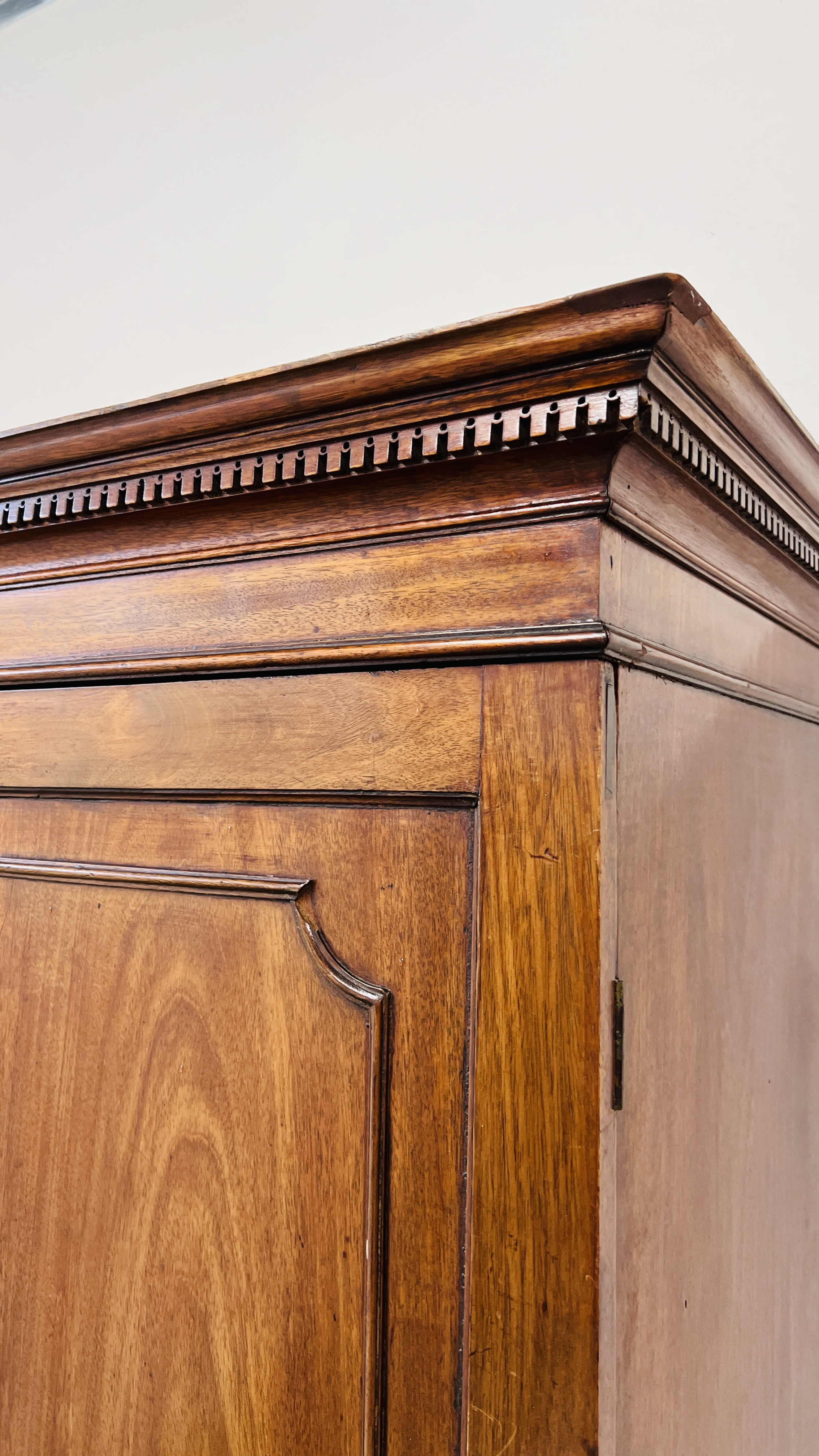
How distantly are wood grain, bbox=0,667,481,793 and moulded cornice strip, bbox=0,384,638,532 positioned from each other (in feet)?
0.27

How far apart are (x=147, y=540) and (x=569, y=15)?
0.79 metres

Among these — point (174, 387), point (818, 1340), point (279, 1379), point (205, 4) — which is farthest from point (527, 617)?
point (205, 4)

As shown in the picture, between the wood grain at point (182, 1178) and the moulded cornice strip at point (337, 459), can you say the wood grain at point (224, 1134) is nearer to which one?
the wood grain at point (182, 1178)

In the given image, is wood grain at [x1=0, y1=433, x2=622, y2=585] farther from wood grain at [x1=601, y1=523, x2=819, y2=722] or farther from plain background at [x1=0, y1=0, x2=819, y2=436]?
plain background at [x1=0, y1=0, x2=819, y2=436]

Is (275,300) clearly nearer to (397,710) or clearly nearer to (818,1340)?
(397,710)

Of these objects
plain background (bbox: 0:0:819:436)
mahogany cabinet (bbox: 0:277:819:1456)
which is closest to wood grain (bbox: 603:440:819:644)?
mahogany cabinet (bbox: 0:277:819:1456)

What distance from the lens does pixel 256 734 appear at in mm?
423

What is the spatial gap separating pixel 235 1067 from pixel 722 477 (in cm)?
33

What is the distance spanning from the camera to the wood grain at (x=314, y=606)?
0.35 meters

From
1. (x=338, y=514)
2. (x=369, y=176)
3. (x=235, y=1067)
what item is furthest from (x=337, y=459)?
(x=369, y=176)

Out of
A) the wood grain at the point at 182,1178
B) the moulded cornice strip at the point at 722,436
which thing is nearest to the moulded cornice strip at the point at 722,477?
the moulded cornice strip at the point at 722,436

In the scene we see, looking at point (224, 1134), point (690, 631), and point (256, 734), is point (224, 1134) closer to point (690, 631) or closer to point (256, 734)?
point (256, 734)

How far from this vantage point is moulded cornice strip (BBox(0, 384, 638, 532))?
1.08 feet

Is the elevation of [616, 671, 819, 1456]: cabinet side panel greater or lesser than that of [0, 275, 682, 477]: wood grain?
lesser
